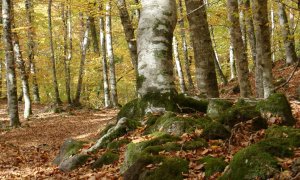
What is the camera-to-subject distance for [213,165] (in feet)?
12.6

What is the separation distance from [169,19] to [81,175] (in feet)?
11.9

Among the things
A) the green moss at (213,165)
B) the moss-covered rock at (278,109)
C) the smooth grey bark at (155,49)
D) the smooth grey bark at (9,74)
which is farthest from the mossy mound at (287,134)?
the smooth grey bark at (9,74)

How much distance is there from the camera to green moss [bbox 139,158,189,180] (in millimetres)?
3836

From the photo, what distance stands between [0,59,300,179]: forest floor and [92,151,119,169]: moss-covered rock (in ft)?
0.35

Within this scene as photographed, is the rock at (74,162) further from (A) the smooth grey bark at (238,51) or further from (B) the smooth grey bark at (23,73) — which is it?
(B) the smooth grey bark at (23,73)

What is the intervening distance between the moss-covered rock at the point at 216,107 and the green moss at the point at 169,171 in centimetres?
213

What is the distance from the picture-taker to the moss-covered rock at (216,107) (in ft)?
20.0

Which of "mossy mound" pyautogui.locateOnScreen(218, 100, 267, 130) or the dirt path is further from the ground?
"mossy mound" pyautogui.locateOnScreen(218, 100, 267, 130)

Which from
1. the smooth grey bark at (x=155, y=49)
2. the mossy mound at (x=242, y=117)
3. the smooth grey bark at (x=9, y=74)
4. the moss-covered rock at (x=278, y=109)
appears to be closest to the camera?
the mossy mound at (x=242, y=117)

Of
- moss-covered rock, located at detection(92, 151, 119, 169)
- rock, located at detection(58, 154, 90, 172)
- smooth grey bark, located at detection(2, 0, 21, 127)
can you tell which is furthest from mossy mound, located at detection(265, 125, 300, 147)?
smooth grey bark, located at detection(2, 0, 21, 127)

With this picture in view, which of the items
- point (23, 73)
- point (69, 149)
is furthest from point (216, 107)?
point (23, 73)

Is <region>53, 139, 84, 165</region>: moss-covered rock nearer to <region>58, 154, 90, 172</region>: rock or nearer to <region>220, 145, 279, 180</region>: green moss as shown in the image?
<region>58, 154, 90, 172</region>: rock

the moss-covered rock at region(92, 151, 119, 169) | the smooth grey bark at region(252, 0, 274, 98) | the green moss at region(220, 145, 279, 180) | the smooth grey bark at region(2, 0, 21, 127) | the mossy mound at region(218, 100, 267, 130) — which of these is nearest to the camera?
the green moss at region(220, 145, 279, 180)

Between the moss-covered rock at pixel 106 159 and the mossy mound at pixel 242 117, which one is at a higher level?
the mossy mound at pixel 242 117
